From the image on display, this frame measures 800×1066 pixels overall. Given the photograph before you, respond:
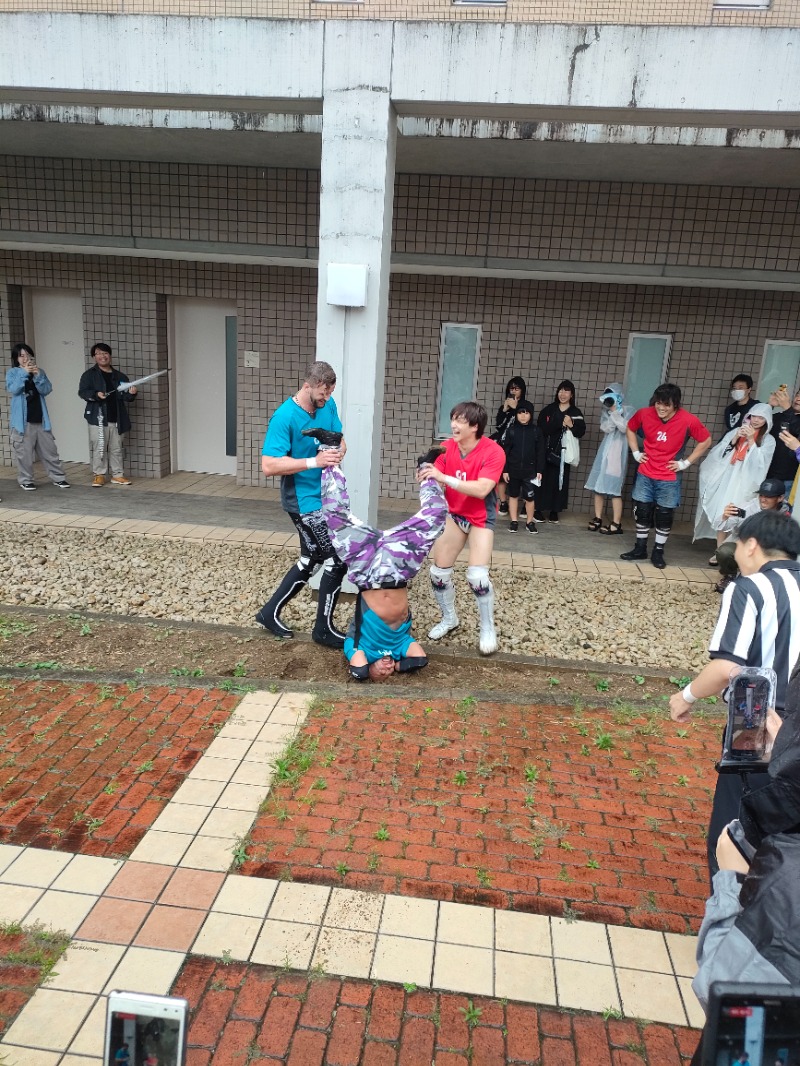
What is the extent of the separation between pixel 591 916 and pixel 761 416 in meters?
5.57

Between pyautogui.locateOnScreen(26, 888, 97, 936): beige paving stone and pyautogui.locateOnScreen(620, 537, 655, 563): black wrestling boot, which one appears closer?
pyautogui.locateOnScreen(26, 888, 97, 936): beige paving stone

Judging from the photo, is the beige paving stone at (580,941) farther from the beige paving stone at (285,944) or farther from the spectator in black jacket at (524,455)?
the spectator in black jacket at (524,455)

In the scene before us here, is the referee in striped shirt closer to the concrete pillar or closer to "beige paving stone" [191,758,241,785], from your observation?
"beige paving stone" [191,758,241,785]

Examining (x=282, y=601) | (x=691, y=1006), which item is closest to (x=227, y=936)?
(x=691, y=1006)

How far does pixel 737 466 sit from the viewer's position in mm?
7348

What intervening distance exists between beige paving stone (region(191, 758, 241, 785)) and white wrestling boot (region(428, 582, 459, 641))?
7.08 ft

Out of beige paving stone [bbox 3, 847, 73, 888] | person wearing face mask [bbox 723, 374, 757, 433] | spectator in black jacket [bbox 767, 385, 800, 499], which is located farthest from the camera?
person wearing face mask [bbox 723, 374, 757, 433]

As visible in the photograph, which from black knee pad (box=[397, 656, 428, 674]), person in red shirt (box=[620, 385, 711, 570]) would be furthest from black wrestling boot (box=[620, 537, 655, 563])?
black knee pad (box=[397, 656, 428, 674])

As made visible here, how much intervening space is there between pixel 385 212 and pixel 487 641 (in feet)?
10.7

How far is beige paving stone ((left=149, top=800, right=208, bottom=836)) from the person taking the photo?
3.44m

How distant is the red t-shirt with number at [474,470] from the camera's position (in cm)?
512

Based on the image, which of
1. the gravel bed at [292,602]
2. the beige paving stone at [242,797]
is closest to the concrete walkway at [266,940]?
the beige paving stone at [242,797]

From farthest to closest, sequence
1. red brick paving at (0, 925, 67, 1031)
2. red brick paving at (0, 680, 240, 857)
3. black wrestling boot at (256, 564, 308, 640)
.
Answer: black wrestling boot at (256, 564, 308, 640) → red brick paving at (0, 680, 240, 857) → red brick paving at (0, 925, 67, 1031)

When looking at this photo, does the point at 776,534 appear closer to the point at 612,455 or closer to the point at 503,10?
the point at 612,455
